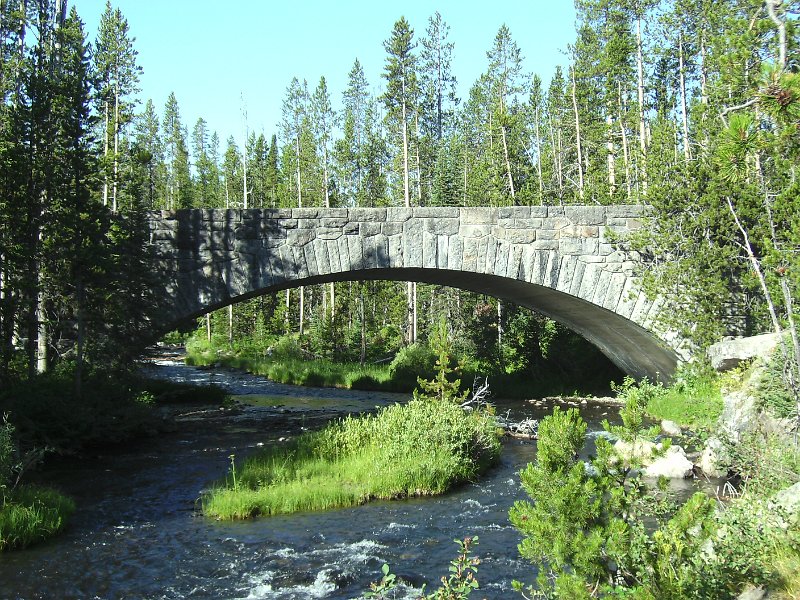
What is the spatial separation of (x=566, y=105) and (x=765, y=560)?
101 ft

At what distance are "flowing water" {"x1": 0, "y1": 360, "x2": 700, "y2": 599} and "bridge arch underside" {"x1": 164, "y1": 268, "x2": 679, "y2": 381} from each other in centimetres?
320

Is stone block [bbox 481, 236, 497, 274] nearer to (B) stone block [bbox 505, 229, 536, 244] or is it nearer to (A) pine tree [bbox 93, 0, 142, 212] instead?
(B) stone block [bbox 505, 229, 536, 244]

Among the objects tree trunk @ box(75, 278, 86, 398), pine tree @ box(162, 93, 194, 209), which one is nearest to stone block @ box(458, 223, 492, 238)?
tree trunk @ box(75, 278, 86, 398)

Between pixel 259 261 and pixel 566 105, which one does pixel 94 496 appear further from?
pixel 566 105

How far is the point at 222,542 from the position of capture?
702 cm

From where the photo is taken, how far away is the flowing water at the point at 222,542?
5984 mm

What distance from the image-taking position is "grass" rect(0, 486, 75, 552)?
6715 millimetres

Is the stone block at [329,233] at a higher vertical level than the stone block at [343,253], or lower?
higher

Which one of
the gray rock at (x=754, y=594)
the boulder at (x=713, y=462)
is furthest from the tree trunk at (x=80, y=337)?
the gray rock at (x=754, y=594)

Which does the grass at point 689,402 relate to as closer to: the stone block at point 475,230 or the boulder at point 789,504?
the stone block at point 475,230

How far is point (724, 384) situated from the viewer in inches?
455

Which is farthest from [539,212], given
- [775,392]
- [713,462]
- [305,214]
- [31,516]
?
[31,516]

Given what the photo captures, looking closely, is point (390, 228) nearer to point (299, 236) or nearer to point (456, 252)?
point (456, 252)

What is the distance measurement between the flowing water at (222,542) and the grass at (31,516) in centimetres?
12
